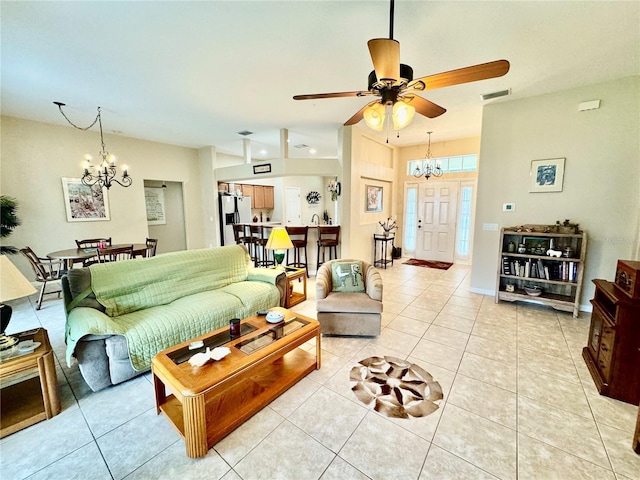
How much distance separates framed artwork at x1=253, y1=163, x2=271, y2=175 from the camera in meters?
5.49

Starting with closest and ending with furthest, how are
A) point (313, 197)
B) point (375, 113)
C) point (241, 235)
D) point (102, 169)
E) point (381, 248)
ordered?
point (375, 113), point (102, 169), point (241, 235), point (381, 248), point (313, 197)

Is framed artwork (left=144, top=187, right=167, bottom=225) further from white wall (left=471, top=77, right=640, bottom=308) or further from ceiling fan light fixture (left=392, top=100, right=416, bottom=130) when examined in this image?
white wall (left=471, top=77, right=640, bottom=308)

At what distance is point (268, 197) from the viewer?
8438 mm

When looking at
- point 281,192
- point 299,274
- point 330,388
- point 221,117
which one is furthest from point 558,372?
point 281,192

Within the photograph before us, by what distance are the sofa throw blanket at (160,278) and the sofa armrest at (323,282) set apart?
44.4 inches

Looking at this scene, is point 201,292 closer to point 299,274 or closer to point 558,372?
point 299,274

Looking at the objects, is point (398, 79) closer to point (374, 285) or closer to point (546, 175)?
point (374, 285)

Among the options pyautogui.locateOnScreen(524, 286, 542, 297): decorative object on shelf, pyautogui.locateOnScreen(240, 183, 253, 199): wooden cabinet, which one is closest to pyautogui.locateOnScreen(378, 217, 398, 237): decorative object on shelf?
pyautogui.locateOnScreen(524, 286, 542, 297): decorative object on shelf

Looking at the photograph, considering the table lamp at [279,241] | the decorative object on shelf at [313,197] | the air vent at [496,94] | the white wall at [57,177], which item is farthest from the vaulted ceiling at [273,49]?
the decorative object on shelf at [313,197]

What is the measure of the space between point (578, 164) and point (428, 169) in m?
2.89

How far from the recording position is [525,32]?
2287 millimetres

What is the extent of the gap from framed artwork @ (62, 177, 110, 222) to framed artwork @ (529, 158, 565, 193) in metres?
7.70

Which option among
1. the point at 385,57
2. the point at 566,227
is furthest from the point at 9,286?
the point at 566,227

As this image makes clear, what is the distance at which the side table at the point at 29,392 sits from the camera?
1702 millimetres
